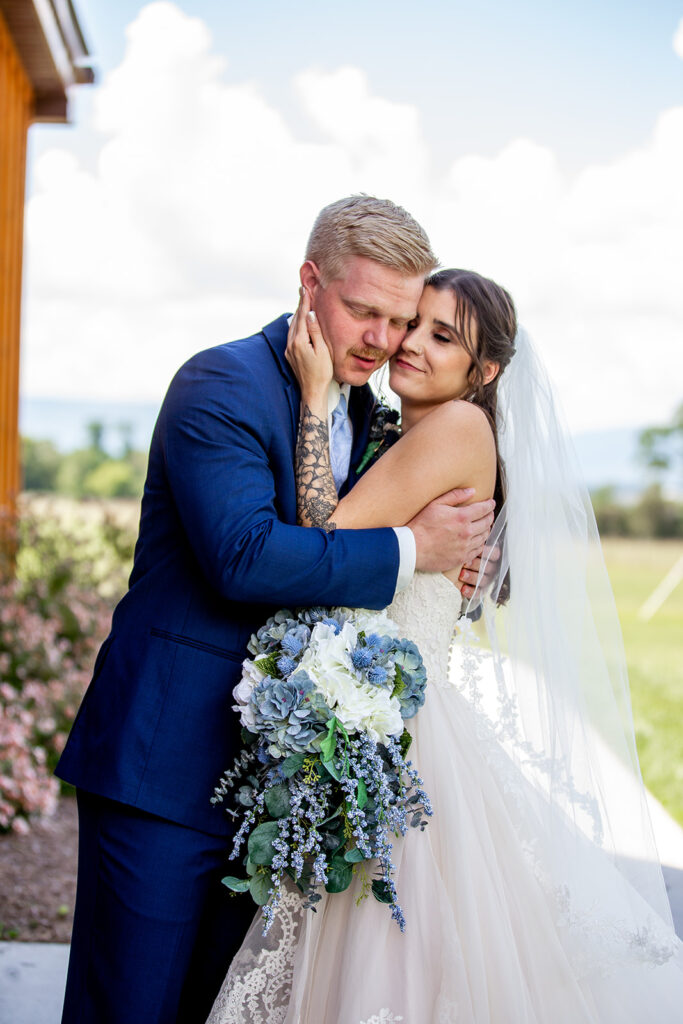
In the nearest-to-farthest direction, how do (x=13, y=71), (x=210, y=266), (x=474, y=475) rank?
(x=474, y=475) → (x=13, y=71) → (x=210, y=266)

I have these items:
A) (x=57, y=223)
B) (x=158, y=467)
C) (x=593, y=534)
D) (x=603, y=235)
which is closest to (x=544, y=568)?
(x=593, y=534)

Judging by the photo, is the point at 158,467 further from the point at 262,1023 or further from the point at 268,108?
the point at 268,108

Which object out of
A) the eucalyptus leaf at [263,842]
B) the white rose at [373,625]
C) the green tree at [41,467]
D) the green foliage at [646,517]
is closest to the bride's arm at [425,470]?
the white rose at [373,625]

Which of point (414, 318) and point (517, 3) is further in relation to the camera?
point (517, 3)

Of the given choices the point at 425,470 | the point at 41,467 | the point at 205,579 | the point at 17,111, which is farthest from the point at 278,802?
the point at 41,467

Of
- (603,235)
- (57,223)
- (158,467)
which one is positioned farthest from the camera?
(603,235)

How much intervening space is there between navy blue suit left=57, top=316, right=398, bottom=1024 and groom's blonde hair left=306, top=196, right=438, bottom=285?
0.34 meters

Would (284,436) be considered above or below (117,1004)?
above

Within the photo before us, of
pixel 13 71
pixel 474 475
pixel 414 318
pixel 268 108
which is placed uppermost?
pixel 268 108

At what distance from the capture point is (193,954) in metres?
2.51

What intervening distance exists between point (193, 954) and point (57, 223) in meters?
46.8

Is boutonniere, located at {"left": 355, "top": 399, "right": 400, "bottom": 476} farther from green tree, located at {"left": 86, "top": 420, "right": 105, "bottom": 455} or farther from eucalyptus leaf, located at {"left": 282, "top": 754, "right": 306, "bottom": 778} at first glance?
green tree, located at {"left": 86, "top": 420, "right": 105, "bottom": 455}

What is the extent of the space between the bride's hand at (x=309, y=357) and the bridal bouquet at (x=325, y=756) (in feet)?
1.94

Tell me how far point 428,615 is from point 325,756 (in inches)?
25.8
